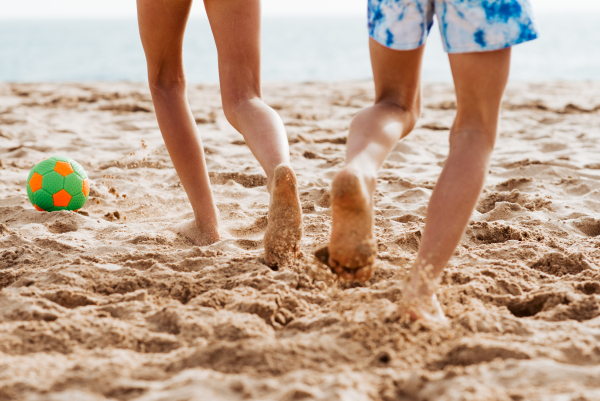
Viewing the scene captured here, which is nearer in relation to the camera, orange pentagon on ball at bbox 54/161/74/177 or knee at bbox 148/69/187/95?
knee at bbox 148/69/187/95

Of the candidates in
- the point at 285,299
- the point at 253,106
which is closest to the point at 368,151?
the point at 285,299

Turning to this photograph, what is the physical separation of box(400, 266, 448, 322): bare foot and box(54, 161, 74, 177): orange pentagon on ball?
83.2 inches

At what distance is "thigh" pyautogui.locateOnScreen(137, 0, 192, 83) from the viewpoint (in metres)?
2.11

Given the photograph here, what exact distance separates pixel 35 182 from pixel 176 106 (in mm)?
1080

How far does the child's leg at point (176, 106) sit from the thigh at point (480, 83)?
1.19 metres

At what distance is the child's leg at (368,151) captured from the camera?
1445mm

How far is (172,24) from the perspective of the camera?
2148 mm

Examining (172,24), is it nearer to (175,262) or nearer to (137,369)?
(175,262)

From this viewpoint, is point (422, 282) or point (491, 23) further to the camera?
point (422, 282)

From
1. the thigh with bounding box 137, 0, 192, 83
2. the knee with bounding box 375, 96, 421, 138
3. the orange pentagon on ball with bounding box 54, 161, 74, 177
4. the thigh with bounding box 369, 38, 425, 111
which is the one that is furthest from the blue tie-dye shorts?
the orange pentagon on ball with bounding box 54, 161, 74, 177

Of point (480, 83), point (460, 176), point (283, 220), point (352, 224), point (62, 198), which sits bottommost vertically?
point (62, 198)

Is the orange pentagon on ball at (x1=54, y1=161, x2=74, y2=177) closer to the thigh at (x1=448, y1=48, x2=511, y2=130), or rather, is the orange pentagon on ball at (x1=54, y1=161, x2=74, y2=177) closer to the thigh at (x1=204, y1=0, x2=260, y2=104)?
the thigh at (x1=204, y1=0, x2=260, y2=104)

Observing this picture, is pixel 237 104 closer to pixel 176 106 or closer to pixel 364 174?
pixel 176 106

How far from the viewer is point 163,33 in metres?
2.16
